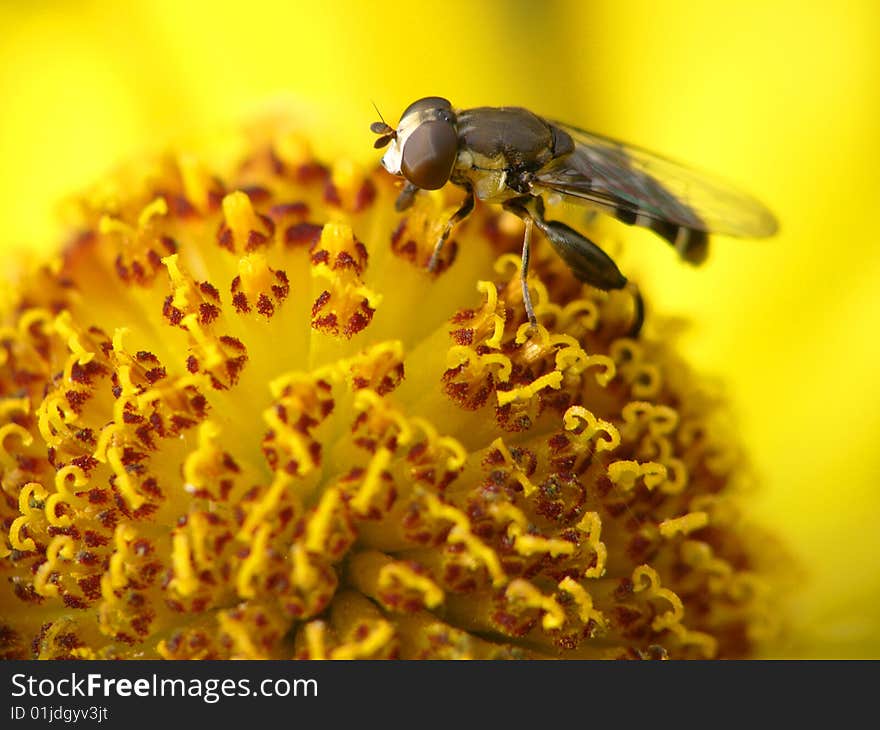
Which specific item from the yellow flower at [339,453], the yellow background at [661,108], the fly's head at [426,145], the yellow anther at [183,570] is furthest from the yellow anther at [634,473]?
the yellow background at [661,108]

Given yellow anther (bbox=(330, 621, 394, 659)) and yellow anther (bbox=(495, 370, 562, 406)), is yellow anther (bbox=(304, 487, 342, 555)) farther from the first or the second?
yellow anther (bbox=(495, 370, 562, 406))

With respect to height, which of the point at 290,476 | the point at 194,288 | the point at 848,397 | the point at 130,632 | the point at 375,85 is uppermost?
the point at 375,85

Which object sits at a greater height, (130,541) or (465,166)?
A: (465,166)

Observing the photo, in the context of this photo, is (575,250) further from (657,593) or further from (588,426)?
(657,593)

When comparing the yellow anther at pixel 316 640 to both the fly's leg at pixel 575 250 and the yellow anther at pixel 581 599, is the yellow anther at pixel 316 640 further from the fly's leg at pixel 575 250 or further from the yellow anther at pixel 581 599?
the fly's leg at pixel 575 250
